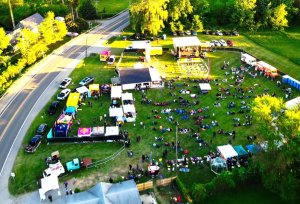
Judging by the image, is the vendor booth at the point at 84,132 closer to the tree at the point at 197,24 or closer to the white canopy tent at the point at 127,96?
the white canopy tent at the point at 127,96

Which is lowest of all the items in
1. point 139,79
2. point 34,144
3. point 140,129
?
point 140,129

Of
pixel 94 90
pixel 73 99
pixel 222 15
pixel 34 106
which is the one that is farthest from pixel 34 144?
pixel 222 15

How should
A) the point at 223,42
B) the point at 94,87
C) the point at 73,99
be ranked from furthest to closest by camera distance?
1. the point at 223,42
2. the point at 94,87
3. the point at 73,99

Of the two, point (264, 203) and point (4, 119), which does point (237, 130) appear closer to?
point (264, 203)

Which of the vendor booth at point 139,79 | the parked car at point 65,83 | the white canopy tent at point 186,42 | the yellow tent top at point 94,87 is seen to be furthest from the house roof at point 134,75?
the white canopy tent at point 186,42

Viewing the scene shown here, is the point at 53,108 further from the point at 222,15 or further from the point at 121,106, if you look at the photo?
the point at 222,15

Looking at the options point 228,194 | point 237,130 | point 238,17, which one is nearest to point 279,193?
point 228,194
